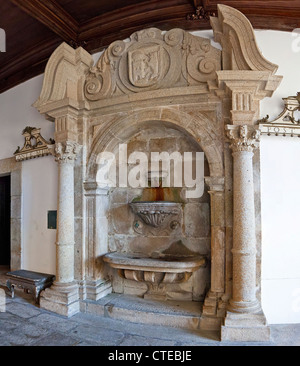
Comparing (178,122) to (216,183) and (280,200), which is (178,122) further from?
(280,200)

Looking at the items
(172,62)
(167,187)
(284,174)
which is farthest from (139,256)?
(172,62)

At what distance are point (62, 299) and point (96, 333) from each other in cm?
69

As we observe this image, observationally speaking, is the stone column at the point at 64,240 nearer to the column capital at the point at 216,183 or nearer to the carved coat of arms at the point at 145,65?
the carved coat of arms at the point at 145,65

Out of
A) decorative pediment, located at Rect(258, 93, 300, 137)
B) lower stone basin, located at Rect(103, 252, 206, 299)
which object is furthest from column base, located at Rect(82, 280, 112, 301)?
decorative pediment, located at Rect(258, 93, 300, 137)

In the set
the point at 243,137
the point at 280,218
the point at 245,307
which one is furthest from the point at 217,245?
the point at 243,137

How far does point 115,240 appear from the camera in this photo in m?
3.43

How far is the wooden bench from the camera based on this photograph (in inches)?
129

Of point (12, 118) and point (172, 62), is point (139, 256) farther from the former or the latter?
point (12, 118)

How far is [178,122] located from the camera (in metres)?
2.95

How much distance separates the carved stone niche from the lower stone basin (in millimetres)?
202

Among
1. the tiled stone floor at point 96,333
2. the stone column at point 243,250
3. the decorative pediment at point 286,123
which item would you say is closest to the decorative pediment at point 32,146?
the tiled stone floor at point 96,333

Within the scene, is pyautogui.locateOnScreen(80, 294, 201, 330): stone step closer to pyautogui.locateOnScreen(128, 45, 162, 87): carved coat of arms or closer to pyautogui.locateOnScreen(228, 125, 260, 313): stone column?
pyautogui.locateOnScreen(228, 125, 260, 313): stone column

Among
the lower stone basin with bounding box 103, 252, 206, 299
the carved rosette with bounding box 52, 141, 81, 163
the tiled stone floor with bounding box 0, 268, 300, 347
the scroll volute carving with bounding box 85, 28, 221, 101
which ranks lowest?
the tiled stone floor with bounding box 0, 268, 300, 347
